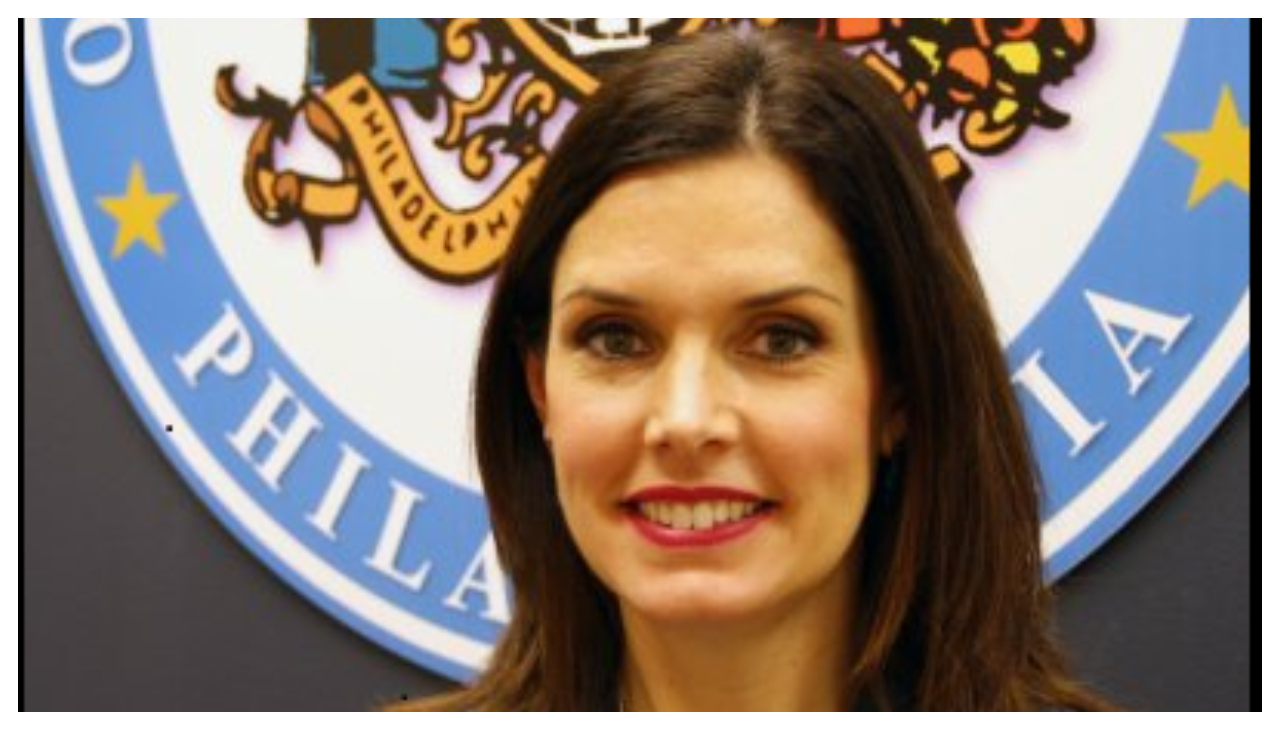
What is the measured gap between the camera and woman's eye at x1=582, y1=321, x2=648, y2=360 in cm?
74

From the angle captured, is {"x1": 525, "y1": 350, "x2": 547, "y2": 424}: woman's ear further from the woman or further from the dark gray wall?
the dark gray wall

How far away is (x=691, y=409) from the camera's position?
697 millimetres

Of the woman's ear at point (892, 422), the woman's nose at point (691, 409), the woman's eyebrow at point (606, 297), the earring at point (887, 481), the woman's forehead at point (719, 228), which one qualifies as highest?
the woman's forehead at point (719, 228)

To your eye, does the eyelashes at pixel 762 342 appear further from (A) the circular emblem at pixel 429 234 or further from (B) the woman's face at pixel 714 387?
(A) the circular emblem at pixel 429 234

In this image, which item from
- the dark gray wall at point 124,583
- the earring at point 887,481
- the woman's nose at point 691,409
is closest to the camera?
the woman's nose at point 691,409

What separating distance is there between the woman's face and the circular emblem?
1.57ft

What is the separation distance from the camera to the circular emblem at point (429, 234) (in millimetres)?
1140

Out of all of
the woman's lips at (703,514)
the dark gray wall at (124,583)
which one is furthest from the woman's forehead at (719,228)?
the dark gray wall at (124,583)

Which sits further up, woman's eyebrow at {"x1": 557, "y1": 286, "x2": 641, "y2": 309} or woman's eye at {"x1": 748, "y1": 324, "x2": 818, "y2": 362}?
woman's eyebrow at {"x1": 557, "y1": 286, "x2": 641, "y2": 309}

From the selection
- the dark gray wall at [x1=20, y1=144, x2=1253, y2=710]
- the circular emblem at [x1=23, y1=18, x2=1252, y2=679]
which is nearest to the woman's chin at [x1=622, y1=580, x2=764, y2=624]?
the circular emblem at [x1=23, y1=18, x2=1252, y2=679]

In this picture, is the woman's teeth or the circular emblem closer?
the woman's teeth

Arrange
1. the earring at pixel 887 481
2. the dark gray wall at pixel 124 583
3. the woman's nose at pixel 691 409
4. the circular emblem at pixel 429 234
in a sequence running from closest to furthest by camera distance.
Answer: the woman's nose at pixel 691 409 → the earring at pixel 887 481 → the circular emblem at pixel 429 234 → the dark gray wall at pixel 124 583

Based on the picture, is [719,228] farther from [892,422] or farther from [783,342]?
[892,422]

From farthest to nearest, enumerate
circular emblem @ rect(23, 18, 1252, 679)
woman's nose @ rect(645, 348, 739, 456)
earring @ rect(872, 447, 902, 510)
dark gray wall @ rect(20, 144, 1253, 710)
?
dark gray wall @ rect(20, 144, 1253, 710) < circular emblem @ rect(23, 18, 1252, 679) < earring @ rect(872, 447, 902, 510) < woman's nose @ rect(645, 348, 739, 456)
